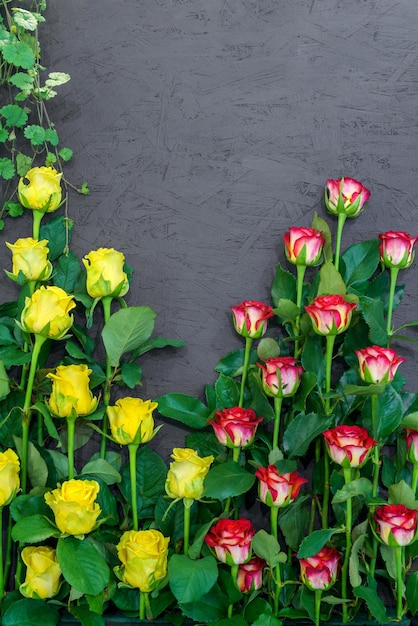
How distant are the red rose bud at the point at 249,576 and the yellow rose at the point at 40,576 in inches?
12.9

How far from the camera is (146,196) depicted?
4.98 feet

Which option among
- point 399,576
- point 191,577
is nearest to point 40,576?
point 191,577

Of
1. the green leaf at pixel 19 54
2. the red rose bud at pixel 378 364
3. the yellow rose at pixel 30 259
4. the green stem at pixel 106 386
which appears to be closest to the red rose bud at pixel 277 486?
the red rose bud at pixel 378 364

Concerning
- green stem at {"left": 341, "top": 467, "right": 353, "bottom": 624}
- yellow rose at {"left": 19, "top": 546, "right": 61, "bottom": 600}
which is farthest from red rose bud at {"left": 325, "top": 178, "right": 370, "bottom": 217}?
yellow rose at {"left": 19, "top": 546, "right": 61, "bottom": 600}

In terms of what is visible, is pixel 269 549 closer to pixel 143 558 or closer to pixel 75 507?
pixel 143 558

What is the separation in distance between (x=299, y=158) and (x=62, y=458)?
760 millimetres

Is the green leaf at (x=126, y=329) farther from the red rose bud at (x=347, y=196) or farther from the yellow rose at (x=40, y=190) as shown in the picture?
the red rose bud at (x=347, y=196)

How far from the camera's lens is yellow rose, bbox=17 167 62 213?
4.62 ft

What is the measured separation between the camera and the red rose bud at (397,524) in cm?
123

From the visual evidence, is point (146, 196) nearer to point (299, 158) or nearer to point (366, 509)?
point (299, 158)

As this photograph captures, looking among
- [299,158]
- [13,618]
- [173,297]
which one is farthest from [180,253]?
[13,618]

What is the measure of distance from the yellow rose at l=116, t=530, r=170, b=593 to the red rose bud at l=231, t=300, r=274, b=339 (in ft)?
1.33

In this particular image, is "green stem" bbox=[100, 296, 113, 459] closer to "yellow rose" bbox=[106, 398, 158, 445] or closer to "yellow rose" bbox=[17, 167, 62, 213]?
"yellow rose" bbox=[106, 398, 158, 445]

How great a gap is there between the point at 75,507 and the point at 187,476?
20 cm
